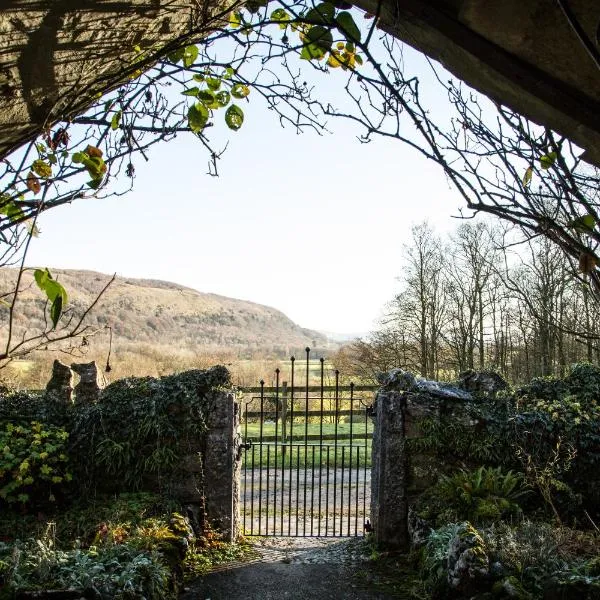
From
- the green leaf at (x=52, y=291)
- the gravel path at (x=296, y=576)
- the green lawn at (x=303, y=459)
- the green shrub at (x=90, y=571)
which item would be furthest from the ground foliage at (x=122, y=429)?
the green leaf at (x=52, y=291)

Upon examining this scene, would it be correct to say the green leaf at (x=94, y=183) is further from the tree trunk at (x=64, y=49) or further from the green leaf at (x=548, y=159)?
the green leaf at (x=548, y=159)

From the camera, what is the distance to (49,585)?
4070 millimetres

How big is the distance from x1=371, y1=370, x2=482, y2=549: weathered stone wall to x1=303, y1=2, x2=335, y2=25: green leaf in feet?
18.1

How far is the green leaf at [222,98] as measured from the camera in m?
2.25

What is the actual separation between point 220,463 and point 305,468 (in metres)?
1.56

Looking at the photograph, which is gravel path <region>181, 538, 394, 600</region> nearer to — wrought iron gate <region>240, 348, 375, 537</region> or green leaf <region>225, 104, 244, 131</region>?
wrought iron gate <region>240, 348, 375, 537</region>

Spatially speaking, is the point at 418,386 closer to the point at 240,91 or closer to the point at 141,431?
the point at 141,431

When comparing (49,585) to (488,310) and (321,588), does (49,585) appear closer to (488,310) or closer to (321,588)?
(321,588)

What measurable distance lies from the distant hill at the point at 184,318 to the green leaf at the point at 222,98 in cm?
3313

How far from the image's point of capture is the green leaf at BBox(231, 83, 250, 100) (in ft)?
7.49

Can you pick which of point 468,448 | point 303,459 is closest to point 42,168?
point 468,448

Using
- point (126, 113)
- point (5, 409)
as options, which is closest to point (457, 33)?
point (126, 113)

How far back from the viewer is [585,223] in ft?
3.67

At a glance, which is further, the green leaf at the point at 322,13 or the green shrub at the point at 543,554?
the green shrub at the point at 543,554
